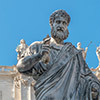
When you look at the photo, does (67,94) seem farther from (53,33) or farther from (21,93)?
(21,93)

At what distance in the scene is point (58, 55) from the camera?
4.91 m

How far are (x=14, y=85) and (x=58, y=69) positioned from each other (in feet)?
76.9

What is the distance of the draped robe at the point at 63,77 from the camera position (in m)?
4.66

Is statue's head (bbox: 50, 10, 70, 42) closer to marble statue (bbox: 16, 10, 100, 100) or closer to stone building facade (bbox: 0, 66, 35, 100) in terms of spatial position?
marble statue (bbox: 16, 10, 100, 100)

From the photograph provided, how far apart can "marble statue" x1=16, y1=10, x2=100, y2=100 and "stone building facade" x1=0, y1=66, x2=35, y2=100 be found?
21578 mm

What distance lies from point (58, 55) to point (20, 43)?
78.0 feet

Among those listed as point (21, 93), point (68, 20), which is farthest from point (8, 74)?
point (68, 20)

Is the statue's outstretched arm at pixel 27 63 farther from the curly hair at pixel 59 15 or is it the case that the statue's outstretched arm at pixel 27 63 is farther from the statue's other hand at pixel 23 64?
the curly hair at pixel 59 15

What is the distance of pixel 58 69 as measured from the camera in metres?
4.79

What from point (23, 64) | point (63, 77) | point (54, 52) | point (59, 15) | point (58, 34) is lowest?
point (63, 77)

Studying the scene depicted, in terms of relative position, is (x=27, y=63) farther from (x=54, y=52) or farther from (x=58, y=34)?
(x=58, y=34)

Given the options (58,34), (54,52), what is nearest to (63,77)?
(54,52)

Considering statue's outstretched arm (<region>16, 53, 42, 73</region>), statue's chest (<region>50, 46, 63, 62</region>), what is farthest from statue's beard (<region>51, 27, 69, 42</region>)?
statue's outstretched arm (<region>16, 53, 42, 73</region>)

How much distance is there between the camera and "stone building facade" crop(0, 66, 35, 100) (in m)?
27.2
